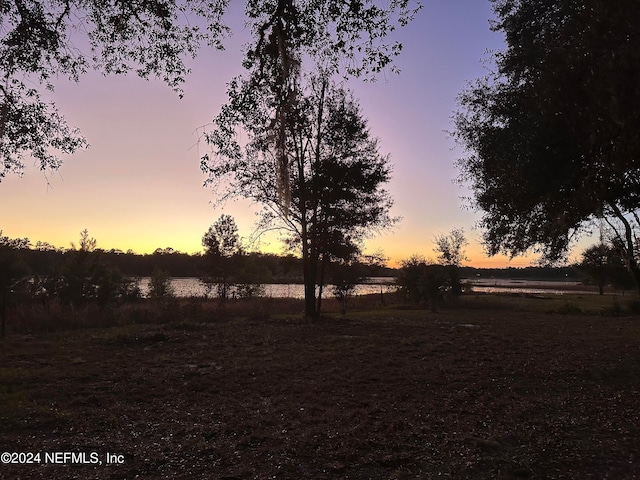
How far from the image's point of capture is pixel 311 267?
21.5 meters

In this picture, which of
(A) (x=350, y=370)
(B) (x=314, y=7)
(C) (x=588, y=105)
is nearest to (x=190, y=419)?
(A) (x=350, y=370)

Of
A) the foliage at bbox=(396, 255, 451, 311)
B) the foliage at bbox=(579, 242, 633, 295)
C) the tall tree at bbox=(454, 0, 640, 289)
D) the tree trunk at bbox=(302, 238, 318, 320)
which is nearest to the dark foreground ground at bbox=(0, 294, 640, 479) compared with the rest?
the tall tree at bbox=(454, 0, 640, 289)

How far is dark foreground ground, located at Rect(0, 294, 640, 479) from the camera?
13.5 ft

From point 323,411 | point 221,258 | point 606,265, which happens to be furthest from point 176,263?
point 323,411

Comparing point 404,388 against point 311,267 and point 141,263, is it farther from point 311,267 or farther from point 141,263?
point 141,263

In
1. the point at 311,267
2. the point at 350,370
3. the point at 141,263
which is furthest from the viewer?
the point at 141,263

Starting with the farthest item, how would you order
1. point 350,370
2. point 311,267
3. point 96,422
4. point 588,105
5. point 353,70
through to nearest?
point 311,267 < point 350,370 < point 353,70 < point 588,105 < point 96,422

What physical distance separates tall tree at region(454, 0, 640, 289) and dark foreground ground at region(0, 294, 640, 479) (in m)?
3.13

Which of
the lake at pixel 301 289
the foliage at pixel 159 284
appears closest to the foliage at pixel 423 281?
the lake at pixel 301 289

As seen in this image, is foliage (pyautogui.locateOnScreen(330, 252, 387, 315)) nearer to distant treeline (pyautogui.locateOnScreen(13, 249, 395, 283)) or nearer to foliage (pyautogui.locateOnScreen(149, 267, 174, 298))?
distant treeline (pyautogui.locateOnScreen(13, 249, 395, 283))

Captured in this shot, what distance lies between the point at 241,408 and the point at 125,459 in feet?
6.91

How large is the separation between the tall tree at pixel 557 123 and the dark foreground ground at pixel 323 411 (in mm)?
3131

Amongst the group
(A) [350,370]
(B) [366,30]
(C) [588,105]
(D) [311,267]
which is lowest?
(A) [350,370]

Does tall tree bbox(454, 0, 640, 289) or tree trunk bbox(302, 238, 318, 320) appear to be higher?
tall tree bbox(454, 0, 640, 289)
